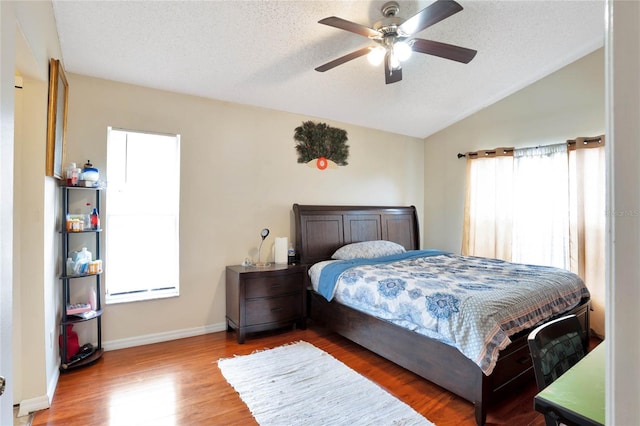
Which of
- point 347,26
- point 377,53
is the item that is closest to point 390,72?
point 377,53

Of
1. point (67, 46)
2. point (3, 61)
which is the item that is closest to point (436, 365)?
point (3, 61)

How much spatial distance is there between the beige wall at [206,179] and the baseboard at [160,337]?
0.03ft

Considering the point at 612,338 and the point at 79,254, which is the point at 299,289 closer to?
the point at 79,254

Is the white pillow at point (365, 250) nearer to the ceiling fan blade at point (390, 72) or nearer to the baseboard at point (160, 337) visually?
the baseboard at point (160, 337)

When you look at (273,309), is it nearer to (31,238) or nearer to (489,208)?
(31,238)

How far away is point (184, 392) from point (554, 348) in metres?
2.39

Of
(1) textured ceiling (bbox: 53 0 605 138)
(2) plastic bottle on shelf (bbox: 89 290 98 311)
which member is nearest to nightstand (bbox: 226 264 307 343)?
(2) plastic bottle on shelf (bbox: 89 290 98 311)

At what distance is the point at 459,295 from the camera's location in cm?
240

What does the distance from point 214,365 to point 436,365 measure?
1857 millimetres

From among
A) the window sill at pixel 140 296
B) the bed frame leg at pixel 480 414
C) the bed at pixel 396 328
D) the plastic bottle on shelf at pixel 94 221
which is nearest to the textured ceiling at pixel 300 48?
the plastic bottle on shelf at pixel 94 221

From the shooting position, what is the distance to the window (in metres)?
3.25

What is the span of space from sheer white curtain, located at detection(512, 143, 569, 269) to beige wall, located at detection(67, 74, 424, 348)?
2.38m

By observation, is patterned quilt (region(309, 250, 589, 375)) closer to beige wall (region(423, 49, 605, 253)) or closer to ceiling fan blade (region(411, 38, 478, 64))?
beige wall (region(423, 49, 605, 253))

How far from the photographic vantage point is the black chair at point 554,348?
46.9 inches
